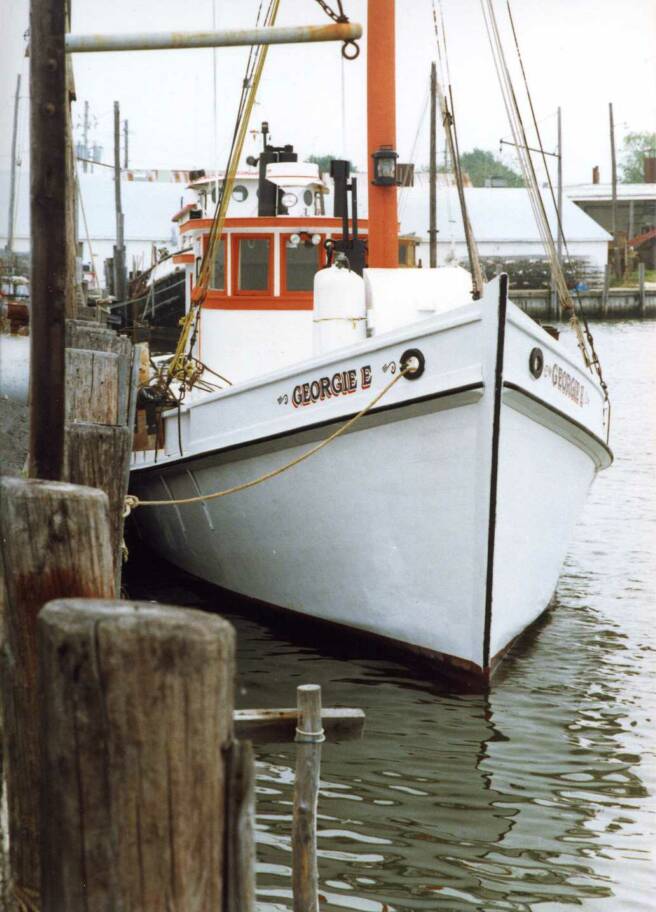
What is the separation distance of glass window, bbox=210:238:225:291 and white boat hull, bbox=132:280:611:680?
277cm

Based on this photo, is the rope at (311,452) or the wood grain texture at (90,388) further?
the rope at (311,452)

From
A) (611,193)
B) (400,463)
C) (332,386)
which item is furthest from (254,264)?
(611,193)

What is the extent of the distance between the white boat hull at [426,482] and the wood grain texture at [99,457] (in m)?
2.71

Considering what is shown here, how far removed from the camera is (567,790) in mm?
6336

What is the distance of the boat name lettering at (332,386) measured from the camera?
7957 mm

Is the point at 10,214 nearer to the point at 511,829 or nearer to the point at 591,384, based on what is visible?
the point at 511,829

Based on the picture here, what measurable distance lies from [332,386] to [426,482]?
987 mm

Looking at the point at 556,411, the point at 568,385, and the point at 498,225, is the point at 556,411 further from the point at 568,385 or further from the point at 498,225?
the point at 498,225

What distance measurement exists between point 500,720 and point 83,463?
3450mm

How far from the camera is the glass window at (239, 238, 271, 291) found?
1177 cm

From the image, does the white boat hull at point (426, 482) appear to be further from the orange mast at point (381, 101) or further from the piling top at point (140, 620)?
the piling top at point (140, 620)

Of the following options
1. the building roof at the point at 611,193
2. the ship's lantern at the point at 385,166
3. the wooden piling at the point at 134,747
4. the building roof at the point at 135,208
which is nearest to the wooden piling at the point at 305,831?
the wooden piling at the point at 134,747

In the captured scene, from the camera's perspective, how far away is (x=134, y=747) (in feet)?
7.29

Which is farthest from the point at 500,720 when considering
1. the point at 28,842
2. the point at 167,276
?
the point at 167,276
